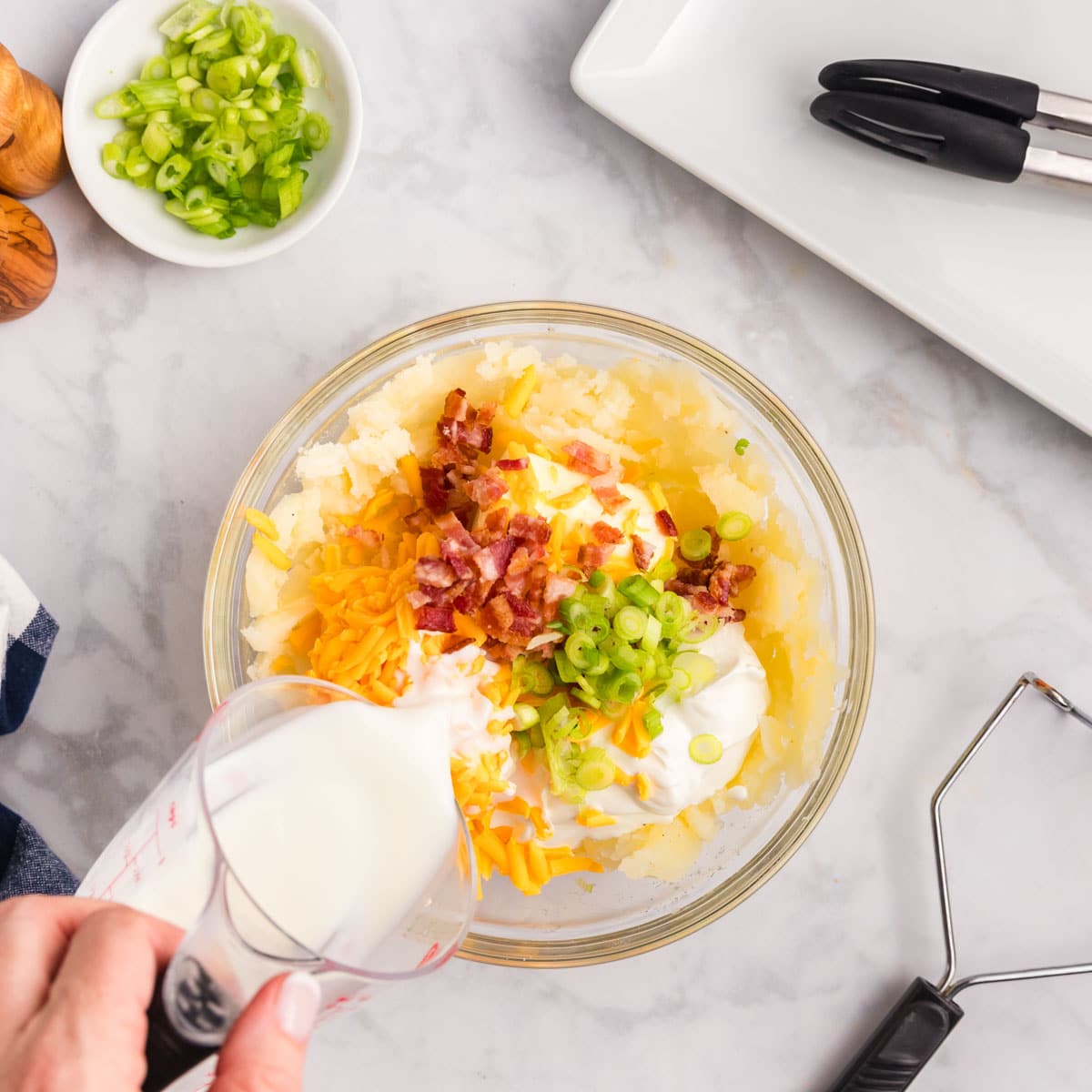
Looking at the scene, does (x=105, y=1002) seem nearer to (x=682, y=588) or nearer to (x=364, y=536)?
(x=364, y=536)

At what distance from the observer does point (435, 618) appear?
1.49 m

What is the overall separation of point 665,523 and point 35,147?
1.17 metres

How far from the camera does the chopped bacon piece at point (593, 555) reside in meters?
1.53

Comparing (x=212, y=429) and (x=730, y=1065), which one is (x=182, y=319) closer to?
(x=212, y=429)

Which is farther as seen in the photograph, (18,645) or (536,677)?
(18,645)

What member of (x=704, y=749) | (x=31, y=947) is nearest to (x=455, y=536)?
(x=704, y=749)

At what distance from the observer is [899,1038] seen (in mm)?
1725

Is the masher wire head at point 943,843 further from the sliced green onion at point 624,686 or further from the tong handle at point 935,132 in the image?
the tong handle at point 935,132

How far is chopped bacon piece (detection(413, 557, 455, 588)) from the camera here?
58.6 inches

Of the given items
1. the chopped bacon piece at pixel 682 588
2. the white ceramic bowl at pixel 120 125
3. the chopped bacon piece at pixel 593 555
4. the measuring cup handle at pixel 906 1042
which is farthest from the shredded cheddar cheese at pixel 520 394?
the measuring cup handle at pixel 906 1042

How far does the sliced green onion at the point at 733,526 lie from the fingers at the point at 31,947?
0.97 m

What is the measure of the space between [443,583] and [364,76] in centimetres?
99

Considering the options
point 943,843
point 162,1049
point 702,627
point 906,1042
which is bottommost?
point 906,1042

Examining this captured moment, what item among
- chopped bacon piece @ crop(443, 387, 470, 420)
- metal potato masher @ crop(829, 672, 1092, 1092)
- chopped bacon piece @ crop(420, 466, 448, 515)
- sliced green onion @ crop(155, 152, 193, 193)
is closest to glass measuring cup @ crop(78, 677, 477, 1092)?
chopped bacon piece @ crop(420, 466, 448, 515)
